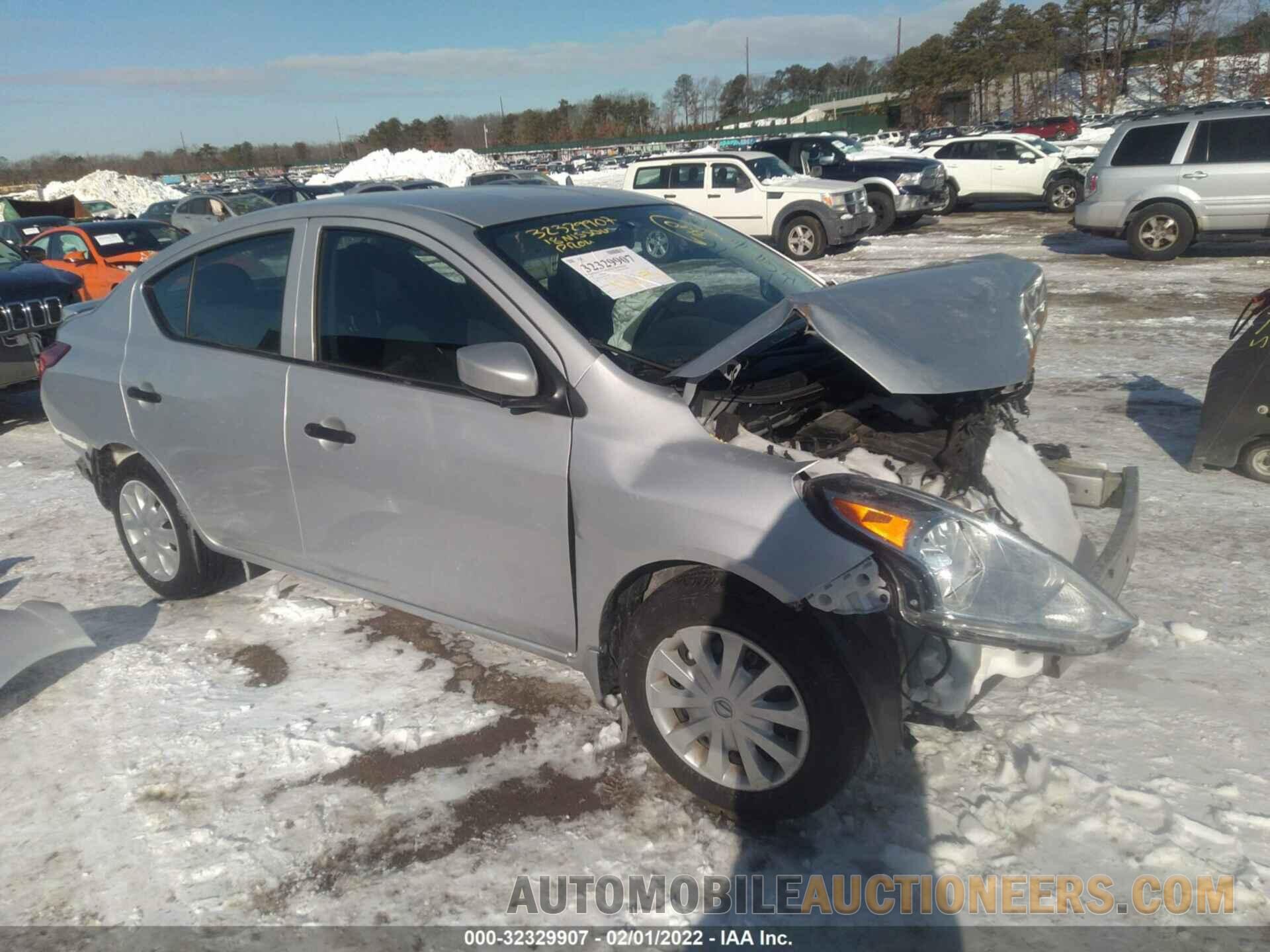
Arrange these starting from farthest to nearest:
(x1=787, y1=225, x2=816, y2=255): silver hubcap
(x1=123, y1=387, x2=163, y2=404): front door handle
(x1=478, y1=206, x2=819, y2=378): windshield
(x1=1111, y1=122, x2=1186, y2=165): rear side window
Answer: (x1=787, y1=225, x2=816, y2=255): silver hubcap → (x1=1111, y1=122, x2=1186, y2=165): rear side window → (x1=123, y1=387, x2=163, y2=404): front door handle → (x1=478, y1=206, x2=819, y2=378): windshield

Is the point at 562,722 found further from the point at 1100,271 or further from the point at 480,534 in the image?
the point at 1100,271

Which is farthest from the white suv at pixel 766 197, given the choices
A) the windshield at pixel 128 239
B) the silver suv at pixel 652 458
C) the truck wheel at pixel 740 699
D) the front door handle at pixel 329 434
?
the truck wheel at pixel 740 699

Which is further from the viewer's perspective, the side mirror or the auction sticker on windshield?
the auction sticker on windshield

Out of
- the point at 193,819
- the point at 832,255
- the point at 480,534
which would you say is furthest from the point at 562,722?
the point at 832,255

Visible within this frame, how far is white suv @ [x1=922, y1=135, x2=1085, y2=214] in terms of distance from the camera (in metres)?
19.2

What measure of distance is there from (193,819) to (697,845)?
1614mm

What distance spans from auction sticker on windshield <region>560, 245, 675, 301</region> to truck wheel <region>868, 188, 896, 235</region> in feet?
50.7

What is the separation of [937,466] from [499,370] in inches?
53.7

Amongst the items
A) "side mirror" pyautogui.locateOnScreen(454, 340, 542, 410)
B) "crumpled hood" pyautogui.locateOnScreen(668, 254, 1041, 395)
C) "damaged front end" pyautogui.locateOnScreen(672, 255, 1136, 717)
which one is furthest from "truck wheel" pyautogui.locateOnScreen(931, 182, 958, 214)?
"side mirror" pyautogui.locateOnScreen(454, 340, 542, 410)

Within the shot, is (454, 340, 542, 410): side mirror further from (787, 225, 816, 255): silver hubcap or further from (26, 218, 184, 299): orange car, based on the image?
(787, 225, 816, 255): silver hubcap

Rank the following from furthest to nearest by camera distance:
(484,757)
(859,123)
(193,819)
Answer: (859,123) → (484,757) → (193,819)

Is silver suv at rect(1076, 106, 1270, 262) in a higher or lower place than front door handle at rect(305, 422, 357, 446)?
higher

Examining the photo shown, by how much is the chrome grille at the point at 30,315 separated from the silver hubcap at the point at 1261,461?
882cm

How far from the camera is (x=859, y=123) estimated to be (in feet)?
186
